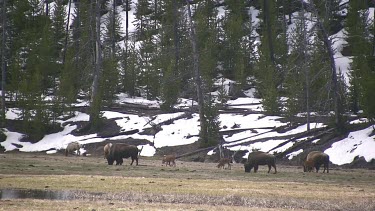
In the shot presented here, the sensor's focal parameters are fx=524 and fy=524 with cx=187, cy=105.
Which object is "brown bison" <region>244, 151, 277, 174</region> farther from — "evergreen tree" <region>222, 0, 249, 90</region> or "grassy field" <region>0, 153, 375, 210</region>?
"evergreen tree" <region>222, 0, 249, 90</region>

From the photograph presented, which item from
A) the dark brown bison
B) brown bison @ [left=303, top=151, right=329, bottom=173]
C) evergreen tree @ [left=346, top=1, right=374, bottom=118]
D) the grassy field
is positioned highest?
evergreen tree @ [left=346, top=1, right=374, bottom=118]

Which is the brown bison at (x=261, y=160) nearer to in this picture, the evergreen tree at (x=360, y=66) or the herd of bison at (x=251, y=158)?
the herd of bison at (x=251, y=158)

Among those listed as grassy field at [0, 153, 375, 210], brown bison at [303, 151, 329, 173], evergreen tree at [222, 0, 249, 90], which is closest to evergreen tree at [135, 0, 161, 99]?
evergreen tree at [222, 0, 249, 90]

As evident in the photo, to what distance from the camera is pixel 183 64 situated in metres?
62.5

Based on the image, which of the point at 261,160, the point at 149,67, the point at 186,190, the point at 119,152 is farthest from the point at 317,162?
the point at 149,67

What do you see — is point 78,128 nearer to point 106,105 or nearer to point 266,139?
point 106,105

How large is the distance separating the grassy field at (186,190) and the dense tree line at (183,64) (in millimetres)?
16043

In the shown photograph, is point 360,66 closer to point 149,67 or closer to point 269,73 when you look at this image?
point 269,73

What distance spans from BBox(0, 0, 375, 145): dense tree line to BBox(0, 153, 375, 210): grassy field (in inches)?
632

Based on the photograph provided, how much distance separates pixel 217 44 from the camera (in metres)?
71.9

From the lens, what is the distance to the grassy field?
51.5 feet

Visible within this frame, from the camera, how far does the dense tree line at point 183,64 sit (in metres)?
45.6

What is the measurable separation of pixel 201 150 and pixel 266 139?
5.27 metres

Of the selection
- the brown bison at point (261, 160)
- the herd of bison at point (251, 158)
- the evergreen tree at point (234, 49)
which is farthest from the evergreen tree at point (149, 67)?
the brown bison at point (261, 160)
